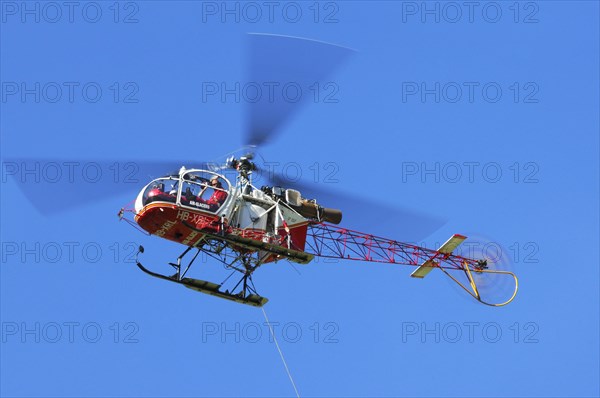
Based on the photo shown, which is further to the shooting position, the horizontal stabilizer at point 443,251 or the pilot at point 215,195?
the horizontal stabilizer at point 443,251

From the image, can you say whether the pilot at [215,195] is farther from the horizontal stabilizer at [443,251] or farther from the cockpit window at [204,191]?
the horizontal stabilizer at [443,251]

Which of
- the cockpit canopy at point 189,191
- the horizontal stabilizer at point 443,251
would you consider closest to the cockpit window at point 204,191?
the cockpit canopy at point 189,191

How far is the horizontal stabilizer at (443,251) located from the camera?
82.5 feet

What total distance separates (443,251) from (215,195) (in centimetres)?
685

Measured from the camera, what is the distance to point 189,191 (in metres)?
21.3

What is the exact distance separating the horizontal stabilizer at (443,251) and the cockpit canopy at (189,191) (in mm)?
6281

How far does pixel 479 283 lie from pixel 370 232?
3858mm

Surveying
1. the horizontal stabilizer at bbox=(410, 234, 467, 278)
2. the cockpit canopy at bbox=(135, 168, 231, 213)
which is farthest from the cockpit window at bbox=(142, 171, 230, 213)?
the horizontal stabilizer at bbox=(410, 234, 467, 278)

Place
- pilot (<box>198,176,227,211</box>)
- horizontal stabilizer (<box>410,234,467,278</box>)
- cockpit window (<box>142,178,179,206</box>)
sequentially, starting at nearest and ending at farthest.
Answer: cockpit window (<box>142,178,179,206</box>), pilot (<box>198,176,227,211</box>), horizontal stabilizer (<box>410,234,467,278</box>)

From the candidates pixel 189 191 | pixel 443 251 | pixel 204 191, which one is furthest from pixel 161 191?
pixel 443 251

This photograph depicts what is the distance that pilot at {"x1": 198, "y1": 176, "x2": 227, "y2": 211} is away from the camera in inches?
843

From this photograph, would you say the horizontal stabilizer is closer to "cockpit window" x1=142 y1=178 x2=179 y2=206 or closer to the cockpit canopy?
the cockpit canopy

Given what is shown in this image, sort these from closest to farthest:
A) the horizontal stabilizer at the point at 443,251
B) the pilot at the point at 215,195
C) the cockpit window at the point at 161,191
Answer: the cockpit window at the point at 161,191 < the pilot at the point at 215,195 < the horizontal stabilizer at the point at 443,251

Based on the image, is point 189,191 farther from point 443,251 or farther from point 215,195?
point 443,251
